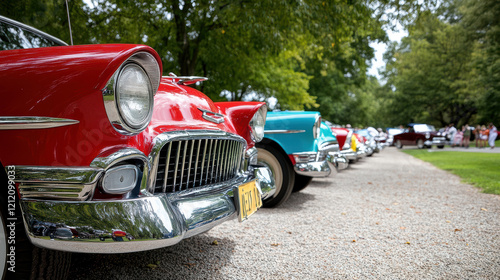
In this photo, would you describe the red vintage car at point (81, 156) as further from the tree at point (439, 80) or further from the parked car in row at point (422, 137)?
the tree at point (439, 80)

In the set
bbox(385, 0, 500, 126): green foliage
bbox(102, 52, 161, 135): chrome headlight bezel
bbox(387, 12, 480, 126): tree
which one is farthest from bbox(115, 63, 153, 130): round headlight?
bbox(387, 12, 480, 126): tree

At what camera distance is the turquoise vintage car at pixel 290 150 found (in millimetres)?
4238

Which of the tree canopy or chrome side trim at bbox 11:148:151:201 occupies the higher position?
the tree canopy

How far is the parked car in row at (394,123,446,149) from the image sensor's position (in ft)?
77.5

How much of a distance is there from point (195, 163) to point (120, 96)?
2.18ft

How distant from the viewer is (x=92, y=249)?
1.55 metres

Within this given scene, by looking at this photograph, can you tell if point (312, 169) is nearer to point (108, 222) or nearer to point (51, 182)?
point (108, 222)

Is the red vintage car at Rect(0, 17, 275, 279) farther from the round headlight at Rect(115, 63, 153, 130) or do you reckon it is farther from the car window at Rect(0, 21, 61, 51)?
the car window at Rect(0, 21, 61, 51)

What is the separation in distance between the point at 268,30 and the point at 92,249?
6.08 meters

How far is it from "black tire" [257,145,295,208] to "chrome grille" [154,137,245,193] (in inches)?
65.3

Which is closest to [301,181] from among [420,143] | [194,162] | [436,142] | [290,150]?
[290,150]

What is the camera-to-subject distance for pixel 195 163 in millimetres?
2180

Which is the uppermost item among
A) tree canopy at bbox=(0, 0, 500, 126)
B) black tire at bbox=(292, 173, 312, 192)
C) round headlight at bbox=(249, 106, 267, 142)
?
tree canopy at bbox=(0, 0, 500, 126)

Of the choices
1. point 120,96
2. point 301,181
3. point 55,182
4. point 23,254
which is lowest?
point 301,181
